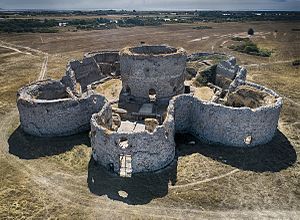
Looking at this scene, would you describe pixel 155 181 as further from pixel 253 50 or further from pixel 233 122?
pixel 253 50

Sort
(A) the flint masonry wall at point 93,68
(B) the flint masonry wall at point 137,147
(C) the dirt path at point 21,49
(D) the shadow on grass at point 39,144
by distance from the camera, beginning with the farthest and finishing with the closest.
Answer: (C) the dirt path at point 21,49
(A) the flint masonry wall at point 93,68
(D) the shadow on grass at point 39,144
(B) the flint masonry wall at point 137,147

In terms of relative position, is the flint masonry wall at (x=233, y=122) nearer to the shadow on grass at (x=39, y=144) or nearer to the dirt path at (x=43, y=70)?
the shadow on grass at (x=39, y=144)

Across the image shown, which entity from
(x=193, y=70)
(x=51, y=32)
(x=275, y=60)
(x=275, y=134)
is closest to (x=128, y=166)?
(x=275, y=134)

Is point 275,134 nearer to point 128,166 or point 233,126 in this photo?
point 233,126

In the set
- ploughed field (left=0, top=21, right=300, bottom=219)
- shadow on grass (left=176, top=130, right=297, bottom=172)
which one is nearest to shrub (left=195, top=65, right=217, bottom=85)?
ploughed field (left=0, top=21, right=300, bottom=219)

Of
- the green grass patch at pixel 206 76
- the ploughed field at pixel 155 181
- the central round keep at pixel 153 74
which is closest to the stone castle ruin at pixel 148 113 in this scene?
the central round keep at pixel 153 74

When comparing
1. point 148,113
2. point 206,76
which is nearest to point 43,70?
point 206,76

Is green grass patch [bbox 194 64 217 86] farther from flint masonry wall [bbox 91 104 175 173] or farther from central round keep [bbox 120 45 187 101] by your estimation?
flint masonry wall [bbox 91 104 175 173]
